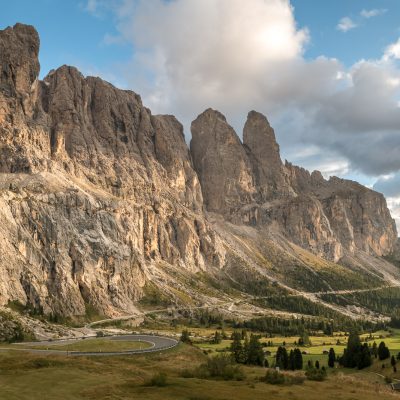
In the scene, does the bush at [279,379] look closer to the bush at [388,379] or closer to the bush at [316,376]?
the bush at [316,376]

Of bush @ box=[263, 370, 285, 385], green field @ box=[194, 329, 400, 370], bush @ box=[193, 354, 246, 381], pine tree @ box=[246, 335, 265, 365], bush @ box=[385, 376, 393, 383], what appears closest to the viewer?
bush @ box=[263, 370, 285, 385]

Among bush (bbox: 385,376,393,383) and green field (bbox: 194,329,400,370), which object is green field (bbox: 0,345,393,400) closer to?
bush (bbox: 385,376,393,383)

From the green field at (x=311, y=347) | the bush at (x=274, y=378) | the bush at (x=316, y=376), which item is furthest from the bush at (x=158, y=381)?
the green field at (x=311, y=347)

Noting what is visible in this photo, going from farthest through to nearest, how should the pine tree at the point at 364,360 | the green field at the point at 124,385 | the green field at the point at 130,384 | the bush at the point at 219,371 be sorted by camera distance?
1. the pine tree at the point at 364,360
2. the bush at the point at 219,371
3. the green field at the point at 130,384
4. the green field at the point at 124,385

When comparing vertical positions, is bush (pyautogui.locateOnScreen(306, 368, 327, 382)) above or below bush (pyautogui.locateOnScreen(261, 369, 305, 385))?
below

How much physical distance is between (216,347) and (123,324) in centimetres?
5433

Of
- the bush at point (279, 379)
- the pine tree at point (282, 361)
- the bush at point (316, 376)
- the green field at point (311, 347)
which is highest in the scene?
the bush at point (279, 379)

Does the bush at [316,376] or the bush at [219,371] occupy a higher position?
the bush at [219,371]

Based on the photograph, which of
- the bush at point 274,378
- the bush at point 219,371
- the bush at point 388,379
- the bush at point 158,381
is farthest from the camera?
the bush at point 388,379

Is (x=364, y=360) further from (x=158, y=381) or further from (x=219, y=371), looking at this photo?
(x=158, y=381)

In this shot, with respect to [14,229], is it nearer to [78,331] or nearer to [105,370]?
[78,331]

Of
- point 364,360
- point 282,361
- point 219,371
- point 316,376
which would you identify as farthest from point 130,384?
point 364,360

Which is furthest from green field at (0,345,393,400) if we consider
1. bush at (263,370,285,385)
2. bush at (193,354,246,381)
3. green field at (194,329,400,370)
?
green field at (194,329,400,370)

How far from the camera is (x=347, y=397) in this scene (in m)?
59.4
